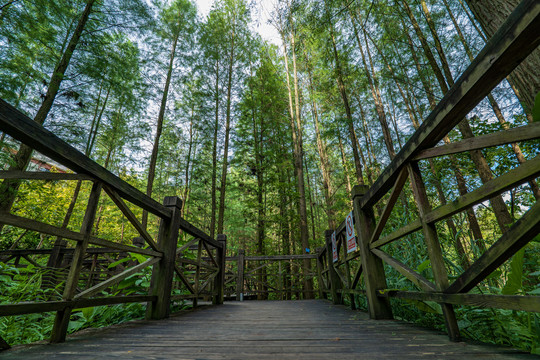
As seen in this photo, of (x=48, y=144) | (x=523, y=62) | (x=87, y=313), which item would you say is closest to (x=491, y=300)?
(x=523, y=62)

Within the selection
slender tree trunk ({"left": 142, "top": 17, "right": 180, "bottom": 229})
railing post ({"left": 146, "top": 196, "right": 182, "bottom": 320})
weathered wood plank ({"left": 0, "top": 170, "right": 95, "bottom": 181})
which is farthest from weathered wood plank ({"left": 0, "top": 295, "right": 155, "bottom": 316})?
slender tree trunk ({"left": 142, "top": 17, "right": 180, "bottom": 229})

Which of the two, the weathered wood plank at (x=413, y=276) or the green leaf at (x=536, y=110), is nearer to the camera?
the green leaf at (x=536, y=110)

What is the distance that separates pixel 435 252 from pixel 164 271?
2.31m

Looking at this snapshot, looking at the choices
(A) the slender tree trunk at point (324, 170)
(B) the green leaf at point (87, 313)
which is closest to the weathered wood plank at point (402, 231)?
(B) the green leaf at point (87, 313)

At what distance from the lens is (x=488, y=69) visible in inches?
34.5

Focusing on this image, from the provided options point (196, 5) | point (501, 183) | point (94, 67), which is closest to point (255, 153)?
point (94, 67)

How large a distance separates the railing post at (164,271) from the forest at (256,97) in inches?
17.0

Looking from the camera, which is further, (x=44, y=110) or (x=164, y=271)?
(x=44, y=110)

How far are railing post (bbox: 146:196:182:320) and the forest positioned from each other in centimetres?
43

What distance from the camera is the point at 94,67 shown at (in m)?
5.14

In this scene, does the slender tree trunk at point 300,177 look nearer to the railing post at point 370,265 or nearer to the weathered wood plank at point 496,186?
the railing post at point 370,265

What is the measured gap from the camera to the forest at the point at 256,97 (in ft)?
13.9

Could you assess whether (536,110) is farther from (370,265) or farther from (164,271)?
(164,271)

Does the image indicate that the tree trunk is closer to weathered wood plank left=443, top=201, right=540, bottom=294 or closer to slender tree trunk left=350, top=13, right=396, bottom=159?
slender tree trunk left=350, top=13, right=396, bottom=159
